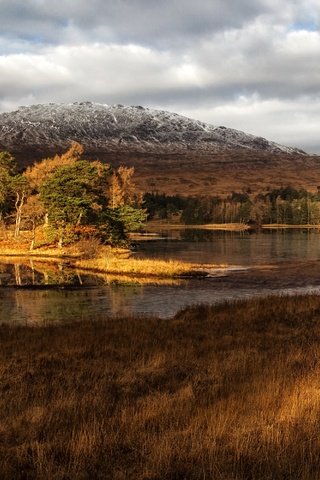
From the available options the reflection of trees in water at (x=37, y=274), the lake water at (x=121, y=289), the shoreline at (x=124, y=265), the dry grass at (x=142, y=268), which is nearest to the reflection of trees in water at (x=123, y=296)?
the lake water at (x=121, y=289)

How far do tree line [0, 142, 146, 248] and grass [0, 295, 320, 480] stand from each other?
47.6m

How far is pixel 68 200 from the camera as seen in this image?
62781 millimetres

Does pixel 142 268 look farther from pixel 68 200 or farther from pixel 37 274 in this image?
pixel 68 200

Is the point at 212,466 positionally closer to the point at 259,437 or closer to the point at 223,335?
the point at 259,437

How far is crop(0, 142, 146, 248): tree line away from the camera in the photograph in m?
63.3

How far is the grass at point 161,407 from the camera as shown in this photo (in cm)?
636

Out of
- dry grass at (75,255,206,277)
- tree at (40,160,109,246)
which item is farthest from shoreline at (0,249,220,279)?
tree at (40,160,109,246)

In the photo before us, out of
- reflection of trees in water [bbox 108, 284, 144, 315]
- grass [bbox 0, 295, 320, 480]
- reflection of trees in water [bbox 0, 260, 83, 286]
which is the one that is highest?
grass [bbox 0, 295, 320, 480]

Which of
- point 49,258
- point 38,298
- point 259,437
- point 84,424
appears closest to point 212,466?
point 259,437

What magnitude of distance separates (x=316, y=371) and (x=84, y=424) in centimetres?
528

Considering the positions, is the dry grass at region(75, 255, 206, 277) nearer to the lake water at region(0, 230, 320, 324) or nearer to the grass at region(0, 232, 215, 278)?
the grass at region(0, 232, 215, 278)

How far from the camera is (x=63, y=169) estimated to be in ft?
209

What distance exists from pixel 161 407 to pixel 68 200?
183 feet

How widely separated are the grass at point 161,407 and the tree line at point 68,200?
156ft
